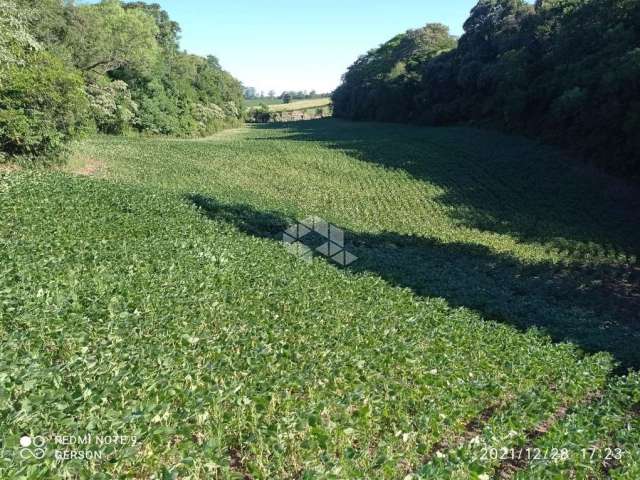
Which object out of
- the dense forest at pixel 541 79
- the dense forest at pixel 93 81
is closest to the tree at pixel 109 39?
the dense forest at pixel 93 81

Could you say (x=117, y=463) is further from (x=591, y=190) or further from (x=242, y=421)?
(x=591, y=190)

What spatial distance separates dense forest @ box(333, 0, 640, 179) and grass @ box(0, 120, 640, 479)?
19038 mm

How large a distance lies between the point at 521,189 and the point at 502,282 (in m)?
19.4

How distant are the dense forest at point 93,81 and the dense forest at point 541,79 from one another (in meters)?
35.9

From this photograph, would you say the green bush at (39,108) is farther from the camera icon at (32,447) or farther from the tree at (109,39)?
the tree at (109,39)

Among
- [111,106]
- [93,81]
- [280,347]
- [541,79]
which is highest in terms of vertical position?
[541,79]

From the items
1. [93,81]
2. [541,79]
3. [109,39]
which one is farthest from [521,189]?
[109,39]

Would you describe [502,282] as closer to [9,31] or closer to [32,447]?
[32,447]

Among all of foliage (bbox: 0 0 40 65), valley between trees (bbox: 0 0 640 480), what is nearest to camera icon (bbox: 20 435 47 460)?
valley between trees (bbox: 0 0 640 480)

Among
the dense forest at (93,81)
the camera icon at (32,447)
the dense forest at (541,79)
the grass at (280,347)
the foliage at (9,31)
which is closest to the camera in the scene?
the camera icon at (32,447)

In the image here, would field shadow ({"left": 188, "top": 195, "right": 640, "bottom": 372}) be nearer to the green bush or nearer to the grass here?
the grass

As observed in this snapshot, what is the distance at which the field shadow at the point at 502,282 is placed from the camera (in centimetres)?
1370

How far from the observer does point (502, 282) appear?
19000 millimetres

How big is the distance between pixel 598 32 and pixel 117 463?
176 feet
